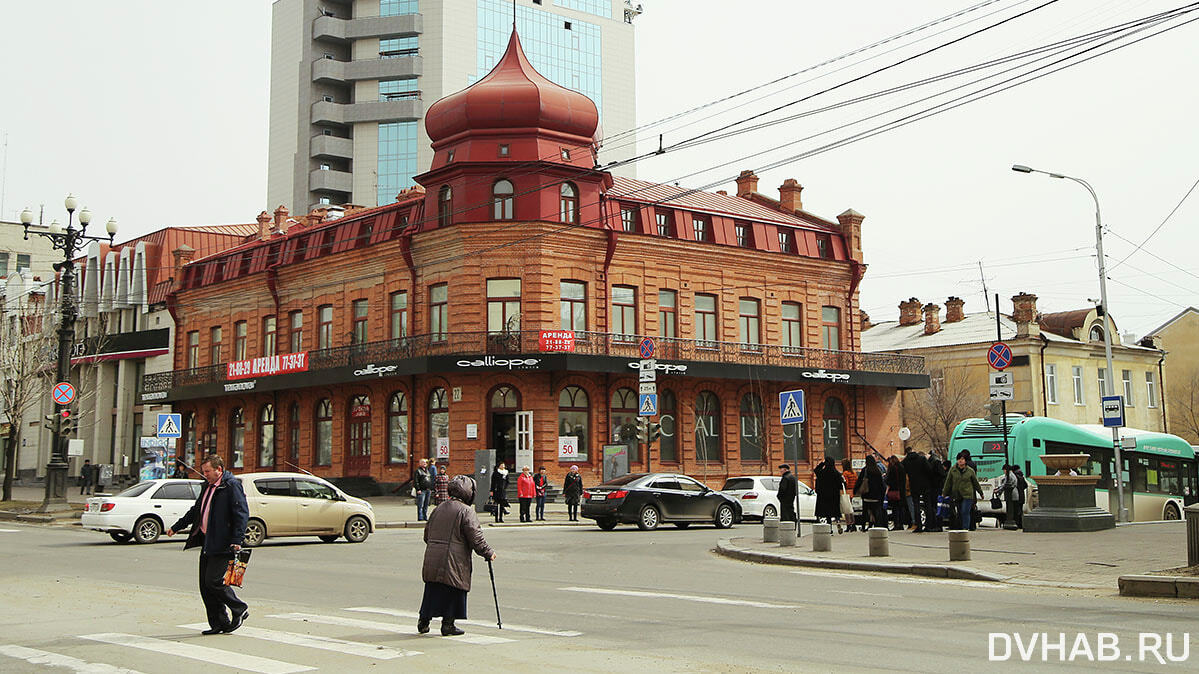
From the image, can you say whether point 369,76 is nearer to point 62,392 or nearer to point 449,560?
point 62,392

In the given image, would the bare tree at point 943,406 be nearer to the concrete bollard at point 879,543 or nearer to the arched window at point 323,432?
the arched window at point 323,432

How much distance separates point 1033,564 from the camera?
16.4m

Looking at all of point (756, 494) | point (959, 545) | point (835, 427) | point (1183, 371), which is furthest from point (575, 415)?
point (1183, 371)

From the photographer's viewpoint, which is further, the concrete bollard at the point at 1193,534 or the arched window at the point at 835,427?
the arched window at the point at 835,427

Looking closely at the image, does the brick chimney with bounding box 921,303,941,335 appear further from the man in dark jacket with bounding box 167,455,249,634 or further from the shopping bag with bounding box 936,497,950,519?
the man in dark jacket with bounding box 167,455,249,634

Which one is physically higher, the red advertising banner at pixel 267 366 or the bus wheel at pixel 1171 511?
the red advertising banner at pixel 267 366

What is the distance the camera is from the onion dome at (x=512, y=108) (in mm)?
40219

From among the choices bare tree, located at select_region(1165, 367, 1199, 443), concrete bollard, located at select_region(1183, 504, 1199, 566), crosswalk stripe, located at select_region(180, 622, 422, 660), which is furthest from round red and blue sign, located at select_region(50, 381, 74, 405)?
bare tree, located at select_region(1165, 367, 1199, 443)

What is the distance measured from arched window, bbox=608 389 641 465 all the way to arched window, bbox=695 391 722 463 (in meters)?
2.95

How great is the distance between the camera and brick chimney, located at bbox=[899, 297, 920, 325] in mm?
68562

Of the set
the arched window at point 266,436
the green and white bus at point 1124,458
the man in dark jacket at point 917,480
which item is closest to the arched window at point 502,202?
the arched window at point 266,436

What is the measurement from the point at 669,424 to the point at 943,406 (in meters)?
22.5

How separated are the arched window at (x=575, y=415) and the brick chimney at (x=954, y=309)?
3207 centimetres

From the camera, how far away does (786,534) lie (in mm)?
20453
